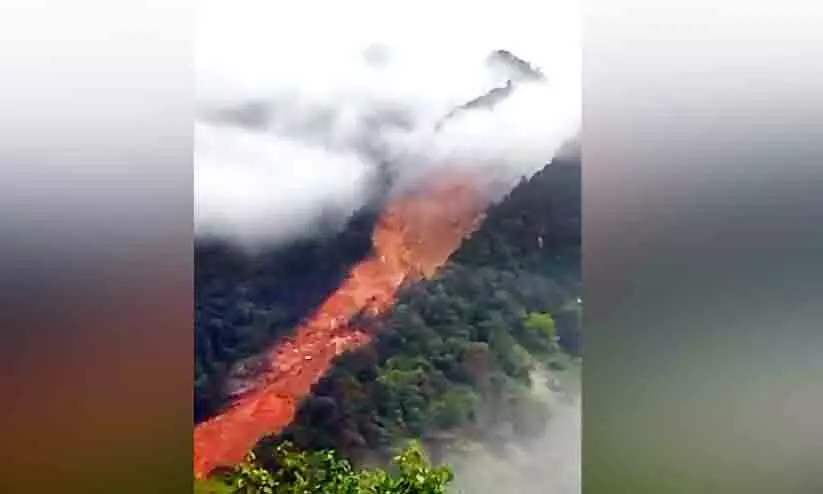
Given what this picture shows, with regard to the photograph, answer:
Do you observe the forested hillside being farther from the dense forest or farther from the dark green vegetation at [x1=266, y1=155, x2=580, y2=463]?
the dark green vegetation at [x1=266, y1=155, x2=580, y2=463]

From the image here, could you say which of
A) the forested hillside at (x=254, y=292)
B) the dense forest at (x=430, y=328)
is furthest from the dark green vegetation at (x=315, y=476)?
the forested hillside at (x=254, y=292)

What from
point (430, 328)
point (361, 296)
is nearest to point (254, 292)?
point (361, 296)

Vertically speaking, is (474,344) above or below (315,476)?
above

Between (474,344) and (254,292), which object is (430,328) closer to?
(474,344)

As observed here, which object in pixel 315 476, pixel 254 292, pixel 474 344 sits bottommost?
pixel 315 476

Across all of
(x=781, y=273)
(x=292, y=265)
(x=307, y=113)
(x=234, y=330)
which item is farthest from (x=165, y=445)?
(x=781, y=273)

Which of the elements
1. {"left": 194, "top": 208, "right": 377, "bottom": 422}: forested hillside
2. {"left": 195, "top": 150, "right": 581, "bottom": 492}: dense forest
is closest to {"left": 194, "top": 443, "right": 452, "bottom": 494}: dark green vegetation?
{"left": 195, "top": 150, "right": 581, "bottom": 492}: dense forest

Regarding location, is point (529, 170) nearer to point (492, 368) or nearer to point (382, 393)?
point (492, 368)

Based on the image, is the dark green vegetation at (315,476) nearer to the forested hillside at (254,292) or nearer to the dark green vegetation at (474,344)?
the dark green vegetation at (474,344)
